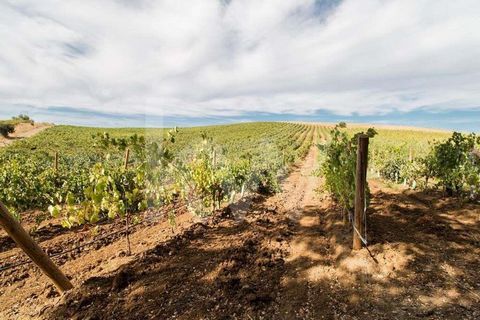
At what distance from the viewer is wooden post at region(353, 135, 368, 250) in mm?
5805

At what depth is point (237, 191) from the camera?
11.7 meters

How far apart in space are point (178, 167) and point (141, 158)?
7.12 ft

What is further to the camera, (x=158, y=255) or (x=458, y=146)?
(x=458, y=146)

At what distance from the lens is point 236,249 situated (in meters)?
6.50

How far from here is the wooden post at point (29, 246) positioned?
3890 mm

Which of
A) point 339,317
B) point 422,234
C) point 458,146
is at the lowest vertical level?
point 339,317

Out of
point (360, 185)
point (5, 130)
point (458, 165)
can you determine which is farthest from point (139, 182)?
point (5, 130)

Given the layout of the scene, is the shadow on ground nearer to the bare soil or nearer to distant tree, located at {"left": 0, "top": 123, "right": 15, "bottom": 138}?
the bare soil

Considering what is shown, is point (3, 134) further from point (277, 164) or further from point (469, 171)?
point (469, 171)

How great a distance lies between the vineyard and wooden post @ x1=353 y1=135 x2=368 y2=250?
36cm

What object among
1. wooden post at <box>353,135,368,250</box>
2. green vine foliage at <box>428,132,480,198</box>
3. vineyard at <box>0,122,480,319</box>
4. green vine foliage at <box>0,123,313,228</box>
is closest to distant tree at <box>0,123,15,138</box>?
green vine foliage at <box>0,123,313,228</box>

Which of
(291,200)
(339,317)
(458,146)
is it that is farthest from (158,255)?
(458,146)

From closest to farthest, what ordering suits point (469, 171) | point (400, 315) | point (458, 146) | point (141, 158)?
point (400, 315) < point (141, 158) < point (469, 171) < point (458, 146)

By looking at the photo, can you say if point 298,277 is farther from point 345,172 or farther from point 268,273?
point 345,172
